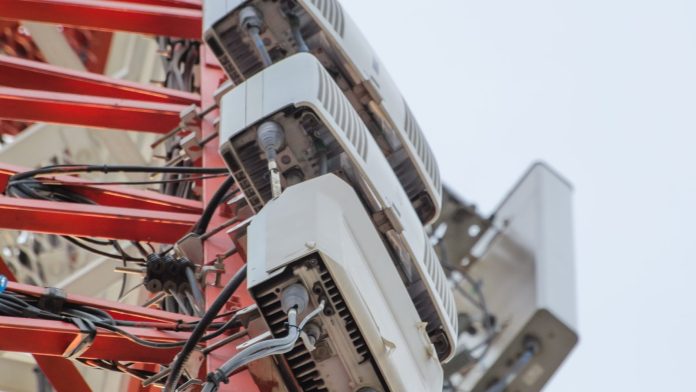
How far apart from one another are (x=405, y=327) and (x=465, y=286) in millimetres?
8469

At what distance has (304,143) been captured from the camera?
466 centimetres

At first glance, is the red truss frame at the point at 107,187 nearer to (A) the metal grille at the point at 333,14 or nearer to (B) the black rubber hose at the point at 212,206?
(B) the black rubber hose at the point at 212,206

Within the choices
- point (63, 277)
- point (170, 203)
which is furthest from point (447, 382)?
point (170, 203)

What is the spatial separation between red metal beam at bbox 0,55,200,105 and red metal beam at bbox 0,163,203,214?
0.90 metres

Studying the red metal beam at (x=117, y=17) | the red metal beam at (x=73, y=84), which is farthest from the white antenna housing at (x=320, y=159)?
the red metal beam at (x=117, y=17)

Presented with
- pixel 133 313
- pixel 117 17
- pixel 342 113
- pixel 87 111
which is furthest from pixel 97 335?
pixel 117 17

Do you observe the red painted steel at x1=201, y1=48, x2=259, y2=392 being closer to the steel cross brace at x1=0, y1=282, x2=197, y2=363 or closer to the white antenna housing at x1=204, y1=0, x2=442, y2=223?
the steel cross brace at x1=0, y1=282, x2=197, y2=363

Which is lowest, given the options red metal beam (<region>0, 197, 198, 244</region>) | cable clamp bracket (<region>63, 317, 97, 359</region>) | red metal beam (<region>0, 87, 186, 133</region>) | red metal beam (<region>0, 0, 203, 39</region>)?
cable clamp bracket (<region>63, 317, 97, 359</region>)

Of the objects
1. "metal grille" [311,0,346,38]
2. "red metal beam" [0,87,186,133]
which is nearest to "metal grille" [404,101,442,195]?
"metal grille" [311,0,346,38]

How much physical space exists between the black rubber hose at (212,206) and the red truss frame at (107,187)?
0.06 m

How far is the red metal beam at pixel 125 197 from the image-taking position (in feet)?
18.6

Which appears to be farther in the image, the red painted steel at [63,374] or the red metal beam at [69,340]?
the red painted steel at [63,374]

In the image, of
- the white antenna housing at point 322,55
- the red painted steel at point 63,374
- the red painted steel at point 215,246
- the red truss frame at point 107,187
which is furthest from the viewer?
the white antenna housing at point 322,55

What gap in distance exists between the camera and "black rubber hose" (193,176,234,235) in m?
5.17
